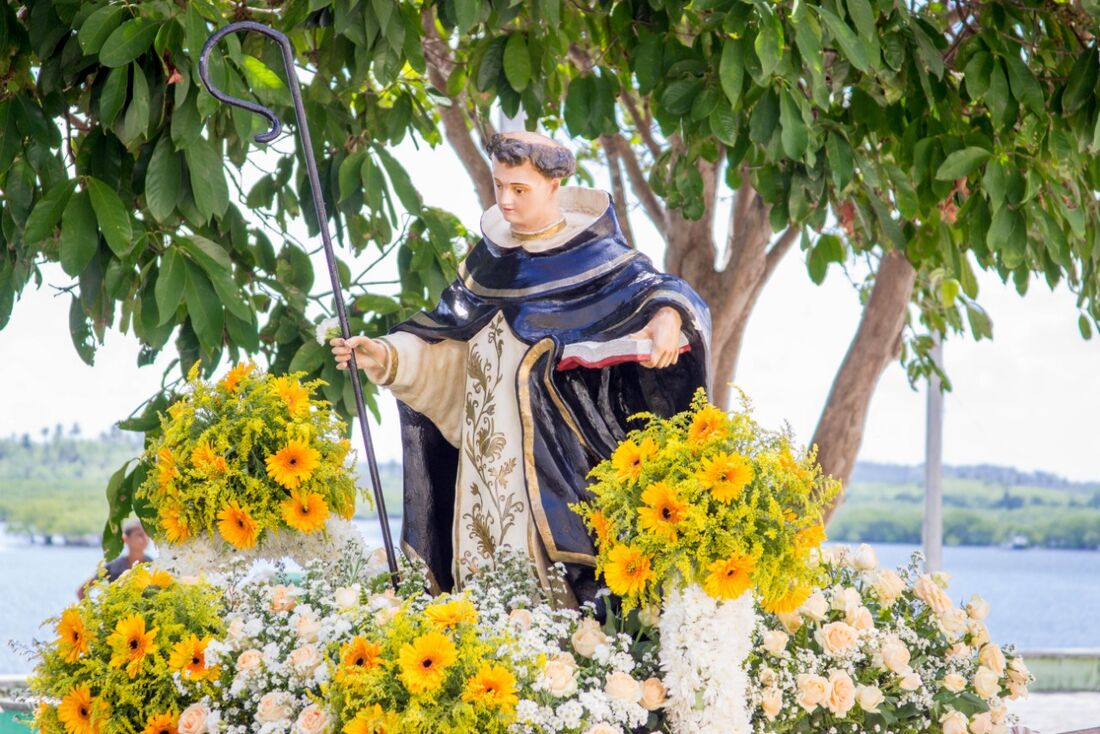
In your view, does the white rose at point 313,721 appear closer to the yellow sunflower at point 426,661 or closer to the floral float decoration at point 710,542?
the yellow sunflower at point 426,661

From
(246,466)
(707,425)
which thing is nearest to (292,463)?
(246,466)

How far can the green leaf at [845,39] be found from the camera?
3.32m

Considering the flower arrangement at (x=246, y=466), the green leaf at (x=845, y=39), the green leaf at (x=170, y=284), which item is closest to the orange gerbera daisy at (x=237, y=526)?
the flower arrangement at (x=246, y=466)

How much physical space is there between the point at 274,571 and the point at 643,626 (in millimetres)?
906

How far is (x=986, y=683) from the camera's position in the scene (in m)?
3.11

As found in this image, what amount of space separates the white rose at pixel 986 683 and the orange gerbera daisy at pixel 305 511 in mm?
1448

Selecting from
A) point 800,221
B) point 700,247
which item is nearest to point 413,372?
point 800,221

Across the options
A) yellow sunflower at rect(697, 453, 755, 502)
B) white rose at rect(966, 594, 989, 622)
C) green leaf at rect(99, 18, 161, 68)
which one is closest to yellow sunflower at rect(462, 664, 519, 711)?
yellow sunflower at rect(697, 453, 755, 502)

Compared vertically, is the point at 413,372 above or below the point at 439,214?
below

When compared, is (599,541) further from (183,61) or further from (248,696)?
(183,61)

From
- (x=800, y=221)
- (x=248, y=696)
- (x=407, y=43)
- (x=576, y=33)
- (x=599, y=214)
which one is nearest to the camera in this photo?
(x=248, y=696)

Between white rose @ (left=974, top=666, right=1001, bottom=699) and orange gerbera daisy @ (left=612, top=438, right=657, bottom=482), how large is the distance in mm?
938

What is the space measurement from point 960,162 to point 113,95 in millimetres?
2144

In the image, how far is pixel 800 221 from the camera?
4.23 m
